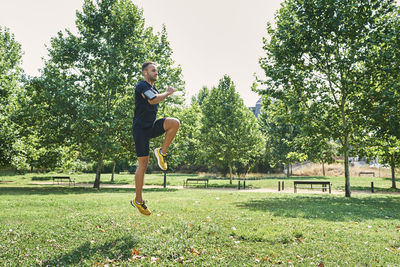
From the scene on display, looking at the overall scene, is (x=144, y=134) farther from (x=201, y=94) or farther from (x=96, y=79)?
(x=201, y=94)

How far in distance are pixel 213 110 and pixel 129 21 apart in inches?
739

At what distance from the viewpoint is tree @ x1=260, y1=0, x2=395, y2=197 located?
15.9 metres

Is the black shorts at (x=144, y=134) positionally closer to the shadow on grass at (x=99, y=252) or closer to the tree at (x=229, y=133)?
the shadow on grass at (x=99, y=252)

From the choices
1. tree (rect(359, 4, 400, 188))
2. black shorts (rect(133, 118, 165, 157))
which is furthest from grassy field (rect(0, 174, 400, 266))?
tree (rect(359, 4, 400, 188))

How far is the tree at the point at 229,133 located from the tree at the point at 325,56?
1425 centimetres

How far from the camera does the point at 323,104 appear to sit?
17188 millimetres

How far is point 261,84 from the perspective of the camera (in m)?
18.0

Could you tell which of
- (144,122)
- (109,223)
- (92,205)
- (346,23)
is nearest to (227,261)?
(144,122)

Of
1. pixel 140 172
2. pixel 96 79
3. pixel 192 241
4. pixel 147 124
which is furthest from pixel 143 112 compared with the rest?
pixel 96 79

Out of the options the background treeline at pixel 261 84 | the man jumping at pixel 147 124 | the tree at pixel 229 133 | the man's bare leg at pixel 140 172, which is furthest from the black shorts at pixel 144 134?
the tree at pixel 229 133

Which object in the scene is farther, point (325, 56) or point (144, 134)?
point (325, 56)

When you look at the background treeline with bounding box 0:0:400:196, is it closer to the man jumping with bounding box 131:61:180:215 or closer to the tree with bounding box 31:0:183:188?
the tree with bounding box 31:0:183:188

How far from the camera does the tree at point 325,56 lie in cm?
1587

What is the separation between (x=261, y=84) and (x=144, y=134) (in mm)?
14511
